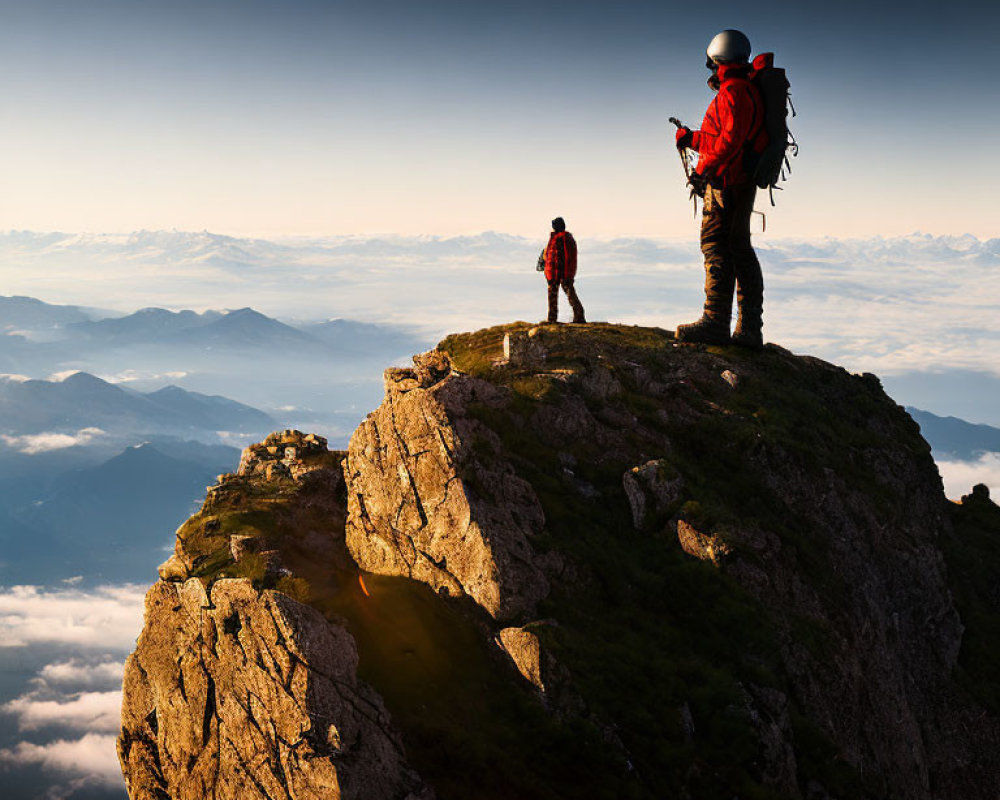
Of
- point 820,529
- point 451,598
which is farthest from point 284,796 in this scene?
point 820,529

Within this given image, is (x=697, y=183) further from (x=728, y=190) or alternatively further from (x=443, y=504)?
(x=443, y=504)

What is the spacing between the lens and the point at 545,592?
634 inches

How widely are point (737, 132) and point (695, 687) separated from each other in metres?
16.3

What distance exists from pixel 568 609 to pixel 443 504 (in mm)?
3634

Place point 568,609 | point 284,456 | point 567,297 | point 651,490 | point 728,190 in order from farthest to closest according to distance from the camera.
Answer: point 567,297 < point 728,190 < point 284,456 < point 651,490 < point 568,609

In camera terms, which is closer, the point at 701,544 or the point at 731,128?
the point at 701,544

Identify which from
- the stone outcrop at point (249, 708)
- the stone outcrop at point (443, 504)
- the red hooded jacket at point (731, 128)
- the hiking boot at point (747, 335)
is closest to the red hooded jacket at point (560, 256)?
the red hooded jacket at point (731, 128)

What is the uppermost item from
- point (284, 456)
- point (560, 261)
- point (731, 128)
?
point (731, 128)

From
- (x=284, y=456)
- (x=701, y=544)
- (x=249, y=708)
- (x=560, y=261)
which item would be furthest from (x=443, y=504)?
(x=560, y=261)

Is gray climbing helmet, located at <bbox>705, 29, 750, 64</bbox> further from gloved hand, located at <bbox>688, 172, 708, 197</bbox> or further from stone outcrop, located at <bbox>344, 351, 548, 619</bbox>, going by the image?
stone outcrop, located at <bbox>344, 351, 548, 619</bbox>

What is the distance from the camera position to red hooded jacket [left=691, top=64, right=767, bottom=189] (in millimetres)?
22484

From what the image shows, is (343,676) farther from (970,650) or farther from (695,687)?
(970,650)

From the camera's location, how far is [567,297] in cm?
2995

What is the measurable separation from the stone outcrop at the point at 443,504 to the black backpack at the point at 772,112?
1169 centimetres
